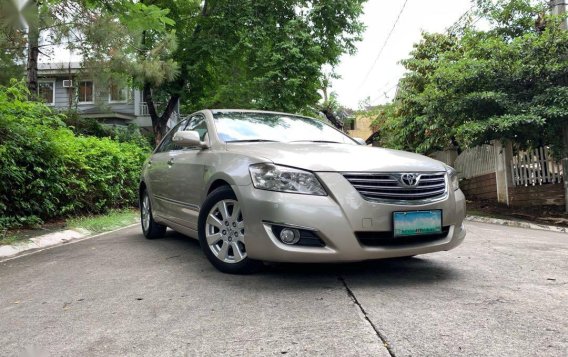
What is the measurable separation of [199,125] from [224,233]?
5.53 ft

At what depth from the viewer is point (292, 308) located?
2953 millimetres

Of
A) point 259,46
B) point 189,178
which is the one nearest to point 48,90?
point 259,46

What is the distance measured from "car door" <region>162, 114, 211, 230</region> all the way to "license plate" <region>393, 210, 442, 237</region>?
178 centimetres

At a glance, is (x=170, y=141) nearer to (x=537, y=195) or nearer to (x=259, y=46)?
(x=537, y=195)

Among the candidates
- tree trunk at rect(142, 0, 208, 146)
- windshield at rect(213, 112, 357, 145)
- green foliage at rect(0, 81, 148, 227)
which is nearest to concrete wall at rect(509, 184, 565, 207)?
windshield at rect(213, 112, 357, 145)

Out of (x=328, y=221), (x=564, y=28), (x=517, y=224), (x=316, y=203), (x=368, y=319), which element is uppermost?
(x=564, y=28)

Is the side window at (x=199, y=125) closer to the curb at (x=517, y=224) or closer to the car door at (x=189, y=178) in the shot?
the car door at (x=189, y=178)

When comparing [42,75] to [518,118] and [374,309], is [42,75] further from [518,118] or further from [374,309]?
[374,309]

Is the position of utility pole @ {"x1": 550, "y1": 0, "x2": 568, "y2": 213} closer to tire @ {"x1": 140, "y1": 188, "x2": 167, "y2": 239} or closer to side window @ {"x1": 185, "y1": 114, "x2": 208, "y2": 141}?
side window @ {"x1": 185, "y1": 114, "x2": 208, "y2": 141}

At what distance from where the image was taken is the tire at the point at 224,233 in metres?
3.69

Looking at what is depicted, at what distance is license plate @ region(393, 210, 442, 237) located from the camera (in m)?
3.39

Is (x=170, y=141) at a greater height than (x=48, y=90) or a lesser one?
lesser

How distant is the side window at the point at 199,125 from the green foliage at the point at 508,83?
6.37 meters

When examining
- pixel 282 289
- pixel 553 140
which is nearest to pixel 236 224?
pixel 282 289
